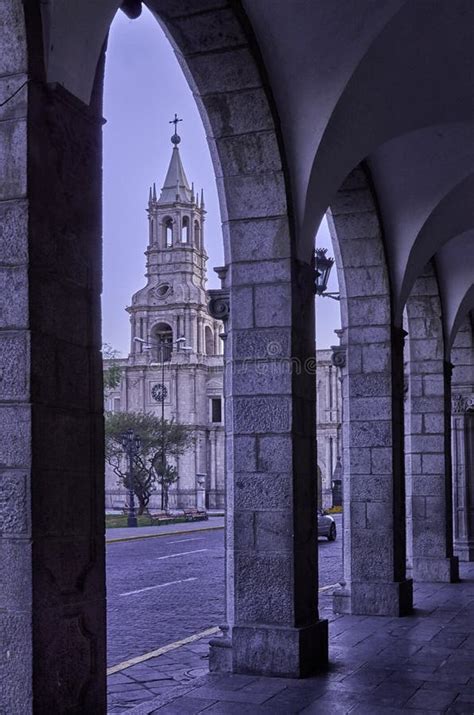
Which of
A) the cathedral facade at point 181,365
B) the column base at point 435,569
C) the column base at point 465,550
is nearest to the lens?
the column base at point 435,569

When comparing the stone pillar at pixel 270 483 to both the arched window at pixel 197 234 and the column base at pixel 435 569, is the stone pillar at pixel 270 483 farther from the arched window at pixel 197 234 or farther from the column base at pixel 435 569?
the arched window at pixel 197 234

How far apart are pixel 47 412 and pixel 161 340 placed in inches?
2283

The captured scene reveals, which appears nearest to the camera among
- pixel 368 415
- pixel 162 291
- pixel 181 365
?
pixel 368 415

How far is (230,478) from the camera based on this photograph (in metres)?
6.33

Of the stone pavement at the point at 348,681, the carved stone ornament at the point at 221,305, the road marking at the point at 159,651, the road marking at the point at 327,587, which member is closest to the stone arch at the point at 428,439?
the road marking at the point at 327,587

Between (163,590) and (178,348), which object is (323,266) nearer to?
(163,590)

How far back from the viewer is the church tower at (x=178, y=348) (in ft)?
191

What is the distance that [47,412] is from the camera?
350 cm

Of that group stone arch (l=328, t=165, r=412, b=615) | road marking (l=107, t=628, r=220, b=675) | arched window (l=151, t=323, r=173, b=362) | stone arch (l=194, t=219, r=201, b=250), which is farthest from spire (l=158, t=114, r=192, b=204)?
road marking (l=107, t=628, r=220, b=675)

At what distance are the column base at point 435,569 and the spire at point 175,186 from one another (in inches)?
2025

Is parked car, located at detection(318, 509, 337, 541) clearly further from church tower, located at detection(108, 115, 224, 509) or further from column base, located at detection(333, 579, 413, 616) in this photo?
church tower, located at detection(108, 115, 224, 509)

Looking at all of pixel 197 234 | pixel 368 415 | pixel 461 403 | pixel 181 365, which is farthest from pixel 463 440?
pixel 197 234

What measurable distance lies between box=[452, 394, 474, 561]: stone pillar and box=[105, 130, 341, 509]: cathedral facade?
40238mm

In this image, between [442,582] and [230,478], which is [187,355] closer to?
[442,582]
